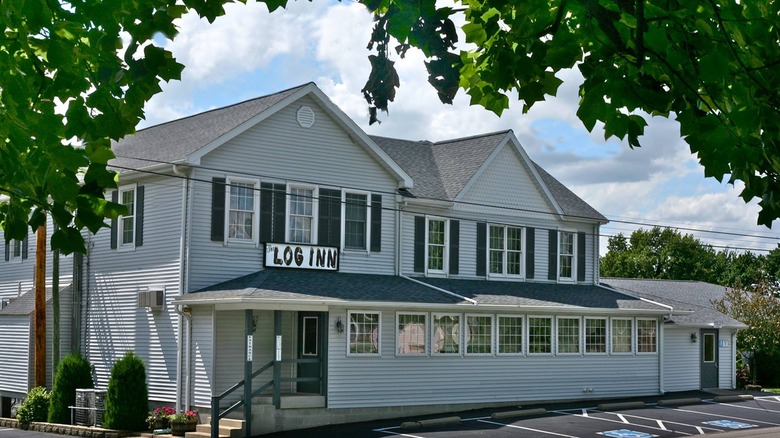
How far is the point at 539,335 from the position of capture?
33344mm

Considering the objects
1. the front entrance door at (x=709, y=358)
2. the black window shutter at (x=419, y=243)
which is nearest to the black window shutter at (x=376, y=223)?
→ the black window shutter at (x=419, y=243)

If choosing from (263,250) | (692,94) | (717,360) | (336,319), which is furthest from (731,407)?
(692,94)

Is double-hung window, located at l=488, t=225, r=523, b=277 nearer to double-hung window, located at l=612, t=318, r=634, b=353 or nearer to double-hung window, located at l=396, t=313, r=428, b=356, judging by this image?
double-hung window, located at l=612, t=318, r=634, b=353

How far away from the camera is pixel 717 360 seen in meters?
40.9

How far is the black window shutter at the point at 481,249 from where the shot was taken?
34.0m

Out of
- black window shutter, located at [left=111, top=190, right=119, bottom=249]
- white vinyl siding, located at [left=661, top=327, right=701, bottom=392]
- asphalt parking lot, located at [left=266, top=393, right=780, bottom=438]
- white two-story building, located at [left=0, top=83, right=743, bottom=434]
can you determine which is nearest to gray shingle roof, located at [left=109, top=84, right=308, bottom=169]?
white two-story building, located at [left=0, top=83, right=743, bottom=434]

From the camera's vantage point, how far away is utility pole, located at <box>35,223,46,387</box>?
3033cm

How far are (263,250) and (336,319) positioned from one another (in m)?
2.80

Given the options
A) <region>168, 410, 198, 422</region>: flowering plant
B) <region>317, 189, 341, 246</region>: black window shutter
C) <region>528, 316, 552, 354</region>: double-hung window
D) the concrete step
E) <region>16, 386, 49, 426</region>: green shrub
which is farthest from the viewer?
<region>528, 316, 552, 354</region>: double-hung window

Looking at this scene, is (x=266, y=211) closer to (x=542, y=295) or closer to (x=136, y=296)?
(x=136, y=296)

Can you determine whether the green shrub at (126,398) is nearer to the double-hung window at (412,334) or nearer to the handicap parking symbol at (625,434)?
the double-hung window at (412,334)

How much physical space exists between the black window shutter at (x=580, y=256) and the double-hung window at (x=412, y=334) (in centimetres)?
892

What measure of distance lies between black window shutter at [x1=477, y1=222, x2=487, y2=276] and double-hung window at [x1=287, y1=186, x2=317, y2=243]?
6.65 meters

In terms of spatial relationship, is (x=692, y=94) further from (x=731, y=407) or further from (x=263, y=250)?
(x=731, y=407)
